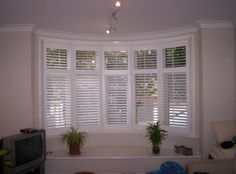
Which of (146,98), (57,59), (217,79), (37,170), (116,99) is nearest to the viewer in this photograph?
(37,170)

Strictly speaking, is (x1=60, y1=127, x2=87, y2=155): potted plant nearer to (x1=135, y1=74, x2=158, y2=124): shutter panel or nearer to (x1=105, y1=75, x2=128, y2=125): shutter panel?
(x1=105, y1=75, x2=128, y2=125): shutter panel

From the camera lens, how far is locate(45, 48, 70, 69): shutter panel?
4688mm

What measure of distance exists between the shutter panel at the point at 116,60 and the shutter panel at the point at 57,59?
90 centimetres

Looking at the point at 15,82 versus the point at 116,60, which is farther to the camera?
the point at 116,60

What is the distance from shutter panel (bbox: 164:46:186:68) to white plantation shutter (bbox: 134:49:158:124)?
272 millimetres

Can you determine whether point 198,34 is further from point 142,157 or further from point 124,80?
point 142,157

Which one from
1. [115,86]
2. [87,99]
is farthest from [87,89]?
[115,86]

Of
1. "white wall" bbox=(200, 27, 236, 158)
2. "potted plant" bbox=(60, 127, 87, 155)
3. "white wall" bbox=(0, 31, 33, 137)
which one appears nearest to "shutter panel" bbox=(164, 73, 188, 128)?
"white wall" bbox=(200, 27, 236, 158)

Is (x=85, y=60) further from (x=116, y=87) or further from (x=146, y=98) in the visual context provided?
(x=146, y=98)

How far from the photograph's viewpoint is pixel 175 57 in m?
4.73

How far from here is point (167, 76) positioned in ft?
15.9

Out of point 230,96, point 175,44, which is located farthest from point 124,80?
point 230,96

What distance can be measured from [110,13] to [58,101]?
2.22 meters

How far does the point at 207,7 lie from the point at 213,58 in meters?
1.08
